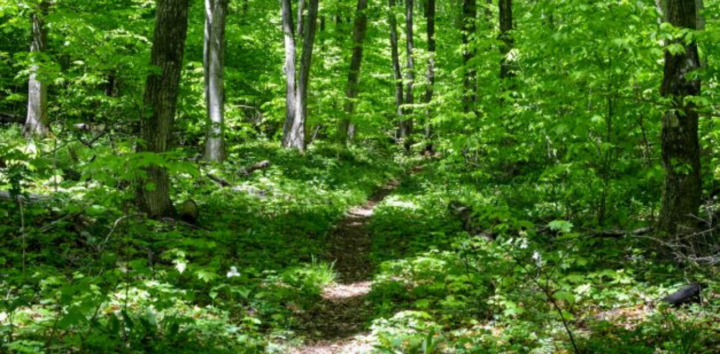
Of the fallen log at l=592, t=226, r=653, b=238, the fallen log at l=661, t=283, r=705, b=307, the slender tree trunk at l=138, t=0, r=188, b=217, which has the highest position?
the slender tree trunk at l=138, t=0, r=188, b=217

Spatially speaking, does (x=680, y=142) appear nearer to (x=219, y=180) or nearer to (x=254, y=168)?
(x=219, y=180)

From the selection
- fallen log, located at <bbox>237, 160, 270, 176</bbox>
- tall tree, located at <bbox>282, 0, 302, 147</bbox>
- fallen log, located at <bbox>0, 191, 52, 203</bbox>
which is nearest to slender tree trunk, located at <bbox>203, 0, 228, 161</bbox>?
fallen log, located at <bbox>237, 160, 270, 176</bbox>

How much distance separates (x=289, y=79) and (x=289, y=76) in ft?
0.31

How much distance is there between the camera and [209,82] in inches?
445

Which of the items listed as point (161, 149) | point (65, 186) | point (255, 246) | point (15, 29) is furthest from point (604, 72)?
point (15, 29)

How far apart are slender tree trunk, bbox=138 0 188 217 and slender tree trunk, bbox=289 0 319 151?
892 cm

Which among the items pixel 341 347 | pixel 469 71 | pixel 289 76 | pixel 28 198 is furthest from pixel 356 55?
pixel 341 347

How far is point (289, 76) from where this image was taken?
1636 cm

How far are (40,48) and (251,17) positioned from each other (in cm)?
1201

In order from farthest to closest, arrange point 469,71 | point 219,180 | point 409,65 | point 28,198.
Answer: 1. point 409,65
2. point 469,71
3. point 219,180
4. point 28,198

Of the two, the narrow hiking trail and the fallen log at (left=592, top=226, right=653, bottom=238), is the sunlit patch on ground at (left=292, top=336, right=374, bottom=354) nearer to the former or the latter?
the narrow hiking trail

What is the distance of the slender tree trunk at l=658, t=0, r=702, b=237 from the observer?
17.6 feet

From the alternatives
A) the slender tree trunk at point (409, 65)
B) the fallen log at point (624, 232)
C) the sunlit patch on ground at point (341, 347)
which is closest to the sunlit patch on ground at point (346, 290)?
the sunlit patch on ground at point (341, 347)

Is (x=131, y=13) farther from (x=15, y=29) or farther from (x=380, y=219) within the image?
(x=380, y=219)
